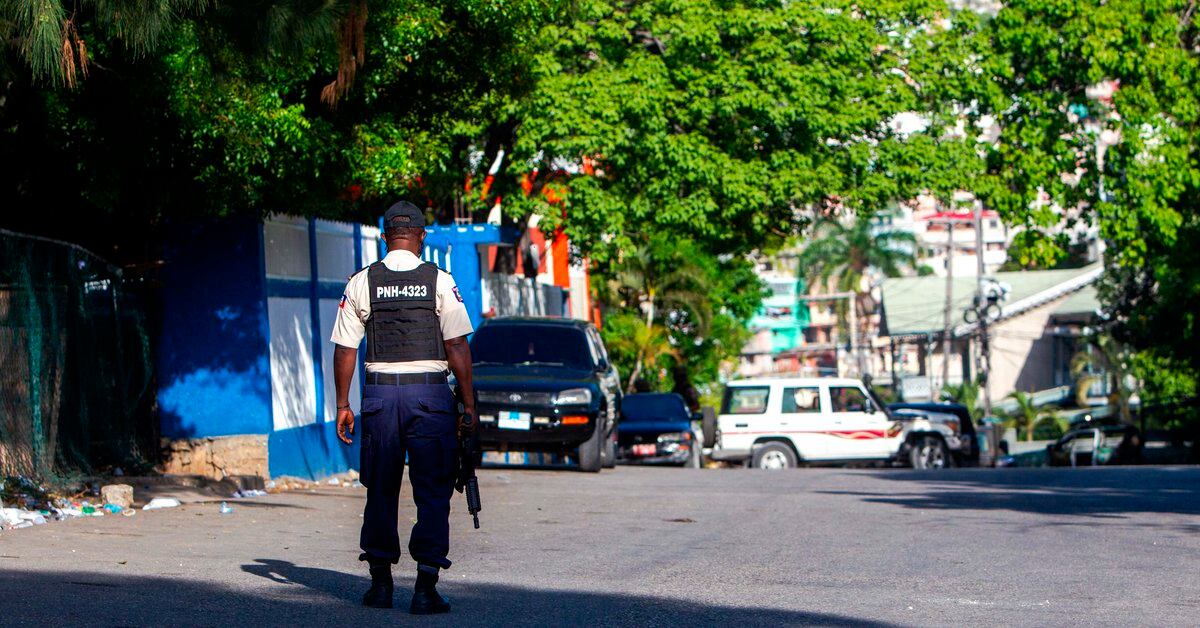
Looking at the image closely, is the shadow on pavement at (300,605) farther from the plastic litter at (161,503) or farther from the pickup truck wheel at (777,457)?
the pickup truck wheel at (777,457)

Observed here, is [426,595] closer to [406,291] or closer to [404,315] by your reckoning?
[404,315]

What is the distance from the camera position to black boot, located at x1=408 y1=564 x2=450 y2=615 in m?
7.08

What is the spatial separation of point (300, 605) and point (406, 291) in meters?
1.56

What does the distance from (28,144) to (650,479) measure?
8.39m

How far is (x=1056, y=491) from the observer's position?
1655 cm

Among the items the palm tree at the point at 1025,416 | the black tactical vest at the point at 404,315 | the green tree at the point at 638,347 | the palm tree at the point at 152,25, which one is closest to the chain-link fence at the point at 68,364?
the palm tree at the point at 152,25

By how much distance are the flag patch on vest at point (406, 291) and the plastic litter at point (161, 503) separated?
599 cm

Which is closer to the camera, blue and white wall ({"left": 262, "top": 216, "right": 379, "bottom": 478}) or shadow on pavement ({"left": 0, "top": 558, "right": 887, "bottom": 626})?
shadow on pavement ({"left": 0, "top": 558, "right": 887, "bottom": 626})

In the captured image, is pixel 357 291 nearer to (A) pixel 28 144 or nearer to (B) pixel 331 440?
(A) pixel 28 144

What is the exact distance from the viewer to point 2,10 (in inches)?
386

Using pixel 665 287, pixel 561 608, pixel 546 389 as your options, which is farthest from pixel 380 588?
pixel 665 287

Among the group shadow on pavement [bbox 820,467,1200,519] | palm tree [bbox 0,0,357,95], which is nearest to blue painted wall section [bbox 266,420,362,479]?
palm tree [bbox 0,0,357,95]

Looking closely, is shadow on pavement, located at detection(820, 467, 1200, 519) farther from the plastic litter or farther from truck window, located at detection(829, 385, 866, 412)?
the plastic litter

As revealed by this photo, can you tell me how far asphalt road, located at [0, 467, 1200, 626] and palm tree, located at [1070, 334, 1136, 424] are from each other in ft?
127
